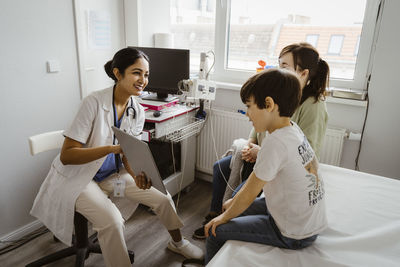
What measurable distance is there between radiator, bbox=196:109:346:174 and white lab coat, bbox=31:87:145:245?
3.80 ft

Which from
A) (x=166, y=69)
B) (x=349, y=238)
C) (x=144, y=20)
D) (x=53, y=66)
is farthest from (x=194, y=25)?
(x=349, y=238)

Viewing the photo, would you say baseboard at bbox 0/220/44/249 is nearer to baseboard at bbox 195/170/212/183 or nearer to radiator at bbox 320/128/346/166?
baseboard at bbox 195/170/212/183

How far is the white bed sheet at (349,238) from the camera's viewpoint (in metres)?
1.03

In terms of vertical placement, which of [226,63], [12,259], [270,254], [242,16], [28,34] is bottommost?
[12,259]

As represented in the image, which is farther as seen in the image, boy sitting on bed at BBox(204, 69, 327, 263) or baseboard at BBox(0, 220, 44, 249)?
baseboard at BBox(0, 220, 44, 249)

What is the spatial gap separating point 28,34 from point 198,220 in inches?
66.4

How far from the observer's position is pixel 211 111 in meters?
2.54

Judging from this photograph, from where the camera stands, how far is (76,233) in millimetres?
1640

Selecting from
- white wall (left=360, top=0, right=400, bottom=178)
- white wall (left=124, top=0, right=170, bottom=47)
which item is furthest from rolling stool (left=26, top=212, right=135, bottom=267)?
white wall (left=360, top=0, right=400, bottom=178)

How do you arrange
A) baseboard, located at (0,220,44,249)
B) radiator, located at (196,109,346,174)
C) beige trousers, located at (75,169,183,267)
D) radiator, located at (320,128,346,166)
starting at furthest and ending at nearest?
radiator, located at (196,109,346,174) → radiator, located at (320,128,346,166) → baseboard, located at (0,220,44,249) → beige trousers, located at (75,169,183,267)

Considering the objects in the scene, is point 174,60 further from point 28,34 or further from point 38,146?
point 38,146

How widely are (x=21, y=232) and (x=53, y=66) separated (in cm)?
113

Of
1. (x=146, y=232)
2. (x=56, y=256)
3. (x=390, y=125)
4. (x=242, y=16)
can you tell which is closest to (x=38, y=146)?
(x=56, y=256)

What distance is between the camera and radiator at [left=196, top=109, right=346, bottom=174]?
2393 mm
